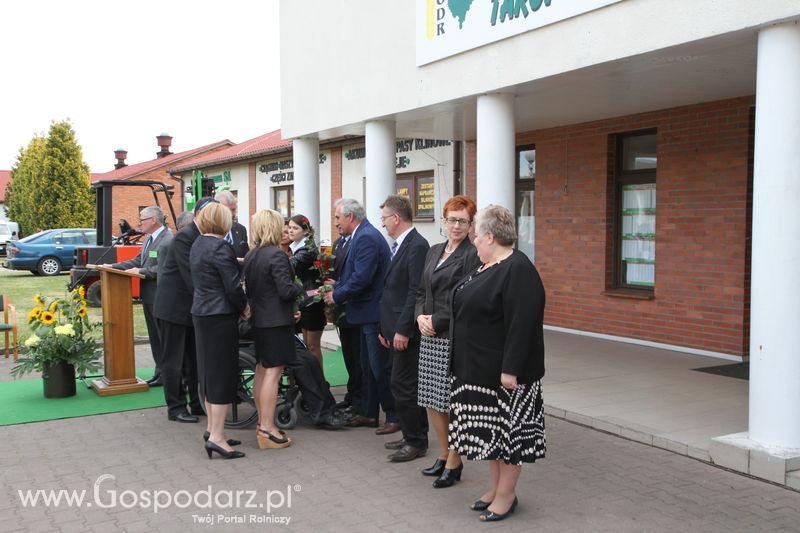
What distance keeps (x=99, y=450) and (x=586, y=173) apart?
7.40 meters

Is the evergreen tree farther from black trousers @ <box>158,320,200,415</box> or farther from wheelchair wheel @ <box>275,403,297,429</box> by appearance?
wheelchair wheel @ <box>275,403,297,429</box>

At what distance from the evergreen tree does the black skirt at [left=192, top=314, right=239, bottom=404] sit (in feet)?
135

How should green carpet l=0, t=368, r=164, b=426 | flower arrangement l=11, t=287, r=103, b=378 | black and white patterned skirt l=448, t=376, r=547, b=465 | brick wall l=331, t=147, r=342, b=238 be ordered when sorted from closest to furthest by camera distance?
black and white patterned skirt l=448, t=376, r=547, b=465 < green carpet l=0, t=368, r=164, b=426 < flower arrangement l=11, t=287, r=103, b=378 < brick wall l=331, t=147, r=342, b=238

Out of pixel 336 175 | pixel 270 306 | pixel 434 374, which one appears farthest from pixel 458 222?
pixel 336 175

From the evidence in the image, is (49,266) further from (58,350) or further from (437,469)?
(437,469)

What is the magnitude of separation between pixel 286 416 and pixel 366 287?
1.36 meters

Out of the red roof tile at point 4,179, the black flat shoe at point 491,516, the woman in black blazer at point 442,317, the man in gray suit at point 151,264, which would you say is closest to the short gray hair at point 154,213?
the man in gray suit at point 151,264

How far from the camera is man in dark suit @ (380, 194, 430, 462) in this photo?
5445mm

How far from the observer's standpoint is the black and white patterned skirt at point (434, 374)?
16.6 feet

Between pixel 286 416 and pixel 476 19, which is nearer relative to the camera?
pixel 286 416

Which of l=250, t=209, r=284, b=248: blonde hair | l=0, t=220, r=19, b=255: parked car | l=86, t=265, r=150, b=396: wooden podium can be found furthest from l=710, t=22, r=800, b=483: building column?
l=0, t=220, r=19, b=255: parked car

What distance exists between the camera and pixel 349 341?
6914mm

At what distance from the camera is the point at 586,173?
10.9 m

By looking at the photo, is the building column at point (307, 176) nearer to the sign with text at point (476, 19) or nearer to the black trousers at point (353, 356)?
the sign with text at point (476, 19)
